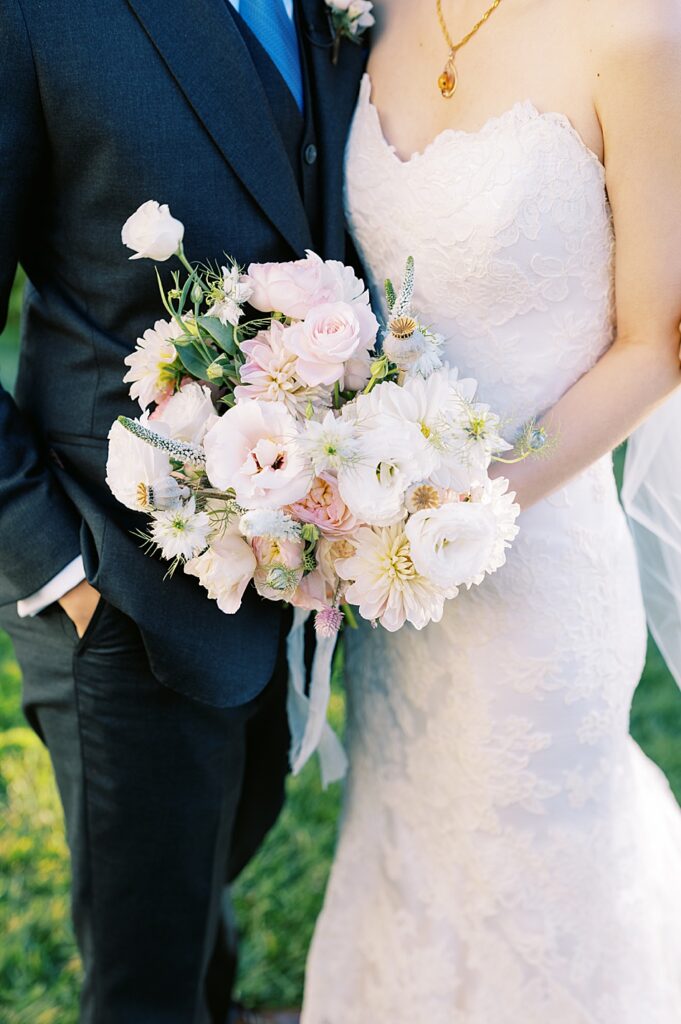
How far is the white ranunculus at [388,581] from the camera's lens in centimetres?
155

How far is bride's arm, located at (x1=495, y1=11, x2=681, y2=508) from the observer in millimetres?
1723

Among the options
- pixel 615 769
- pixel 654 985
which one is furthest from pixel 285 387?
pixel 654 985

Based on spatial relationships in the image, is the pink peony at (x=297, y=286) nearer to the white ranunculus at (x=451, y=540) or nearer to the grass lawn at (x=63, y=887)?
the white ranunculus at (x=451, y=540)

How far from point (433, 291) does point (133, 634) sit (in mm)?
891

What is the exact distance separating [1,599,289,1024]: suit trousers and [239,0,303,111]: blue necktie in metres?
1.09

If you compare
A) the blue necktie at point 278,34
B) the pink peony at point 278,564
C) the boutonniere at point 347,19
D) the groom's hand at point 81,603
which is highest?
the boutonniere at point 347,19

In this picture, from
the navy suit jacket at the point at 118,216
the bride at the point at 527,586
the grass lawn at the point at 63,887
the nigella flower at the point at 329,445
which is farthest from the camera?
the grass lawn at the point at 63,887

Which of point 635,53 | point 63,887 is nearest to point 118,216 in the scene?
point 635,53

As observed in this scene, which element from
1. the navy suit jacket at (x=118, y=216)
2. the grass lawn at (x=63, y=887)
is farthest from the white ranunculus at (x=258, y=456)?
the grass lawn at (x=63, y=887)

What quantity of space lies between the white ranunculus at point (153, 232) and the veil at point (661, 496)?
1.11 metres

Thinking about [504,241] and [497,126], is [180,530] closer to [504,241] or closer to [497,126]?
[504,241]

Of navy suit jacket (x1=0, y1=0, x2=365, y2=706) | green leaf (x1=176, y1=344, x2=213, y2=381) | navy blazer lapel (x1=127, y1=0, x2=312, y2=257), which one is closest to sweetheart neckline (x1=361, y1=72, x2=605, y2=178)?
navy suit jacket (x1=0, y1=0, x2=365, y2=706)

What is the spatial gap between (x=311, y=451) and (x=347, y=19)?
3.61ft

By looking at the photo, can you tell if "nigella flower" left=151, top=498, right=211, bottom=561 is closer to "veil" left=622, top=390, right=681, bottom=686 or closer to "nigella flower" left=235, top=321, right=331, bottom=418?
"nigella flower" left=235, top=321, right=331, bottom=418
